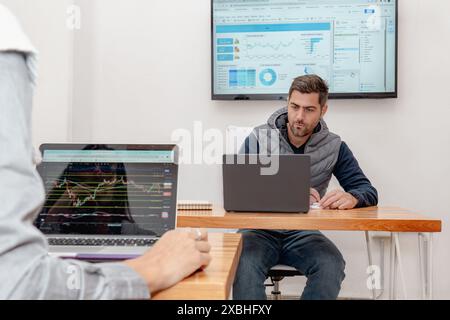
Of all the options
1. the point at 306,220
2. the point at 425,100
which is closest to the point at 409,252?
the point at 425,100

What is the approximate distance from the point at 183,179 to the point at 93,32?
3.55 feet

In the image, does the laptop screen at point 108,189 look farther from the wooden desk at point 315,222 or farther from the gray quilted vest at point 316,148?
the gray quilted vest at point 316,148

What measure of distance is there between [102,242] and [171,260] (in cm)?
35

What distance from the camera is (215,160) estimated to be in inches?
118

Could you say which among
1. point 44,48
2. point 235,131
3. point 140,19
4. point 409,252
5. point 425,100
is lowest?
point 409,252

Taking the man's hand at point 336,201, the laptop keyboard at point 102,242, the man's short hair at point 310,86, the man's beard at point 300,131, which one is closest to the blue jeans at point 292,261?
the man's hand at point 336,201

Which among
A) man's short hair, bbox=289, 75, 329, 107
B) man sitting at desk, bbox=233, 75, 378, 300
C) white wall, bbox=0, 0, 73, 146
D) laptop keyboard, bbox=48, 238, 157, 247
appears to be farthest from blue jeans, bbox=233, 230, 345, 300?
white wall, bbox=0, 0, 73, 146

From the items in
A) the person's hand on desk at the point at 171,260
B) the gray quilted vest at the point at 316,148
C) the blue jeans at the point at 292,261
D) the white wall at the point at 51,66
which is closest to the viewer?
the person's hand on desk at the point at 171,260

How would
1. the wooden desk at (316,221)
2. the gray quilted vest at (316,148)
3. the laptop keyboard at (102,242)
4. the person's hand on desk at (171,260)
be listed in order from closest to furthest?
the person's hand on desk at (171,260)
the laptop keyboard at (102,242)
the wooden desk at (316,221)
the gray quilted vest at (316,148)

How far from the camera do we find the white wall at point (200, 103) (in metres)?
2.86

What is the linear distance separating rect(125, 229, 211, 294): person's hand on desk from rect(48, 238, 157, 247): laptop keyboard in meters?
0.22

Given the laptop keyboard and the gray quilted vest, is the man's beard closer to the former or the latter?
the gray quilted vest

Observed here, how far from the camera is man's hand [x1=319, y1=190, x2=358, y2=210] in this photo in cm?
198
